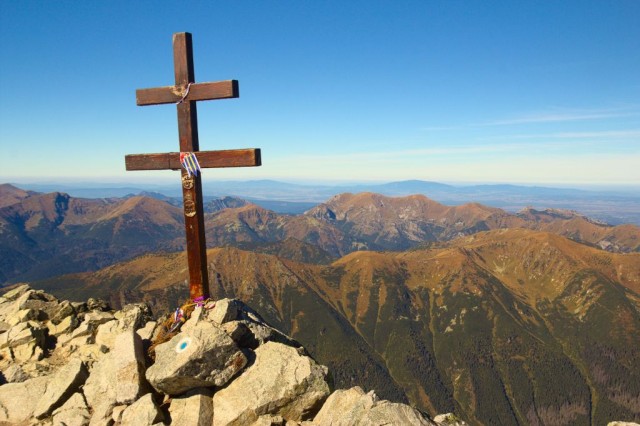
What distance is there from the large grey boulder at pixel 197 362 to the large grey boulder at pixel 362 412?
2.75 m

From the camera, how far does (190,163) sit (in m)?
13.3

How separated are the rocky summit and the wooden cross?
184 cm

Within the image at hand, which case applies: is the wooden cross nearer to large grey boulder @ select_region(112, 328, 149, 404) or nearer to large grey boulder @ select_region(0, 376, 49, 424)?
large grey boulder @ select_region(112, 328, 149, 404)

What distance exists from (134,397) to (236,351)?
313 cm

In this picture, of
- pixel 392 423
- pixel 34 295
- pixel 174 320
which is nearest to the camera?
pixel 392 423

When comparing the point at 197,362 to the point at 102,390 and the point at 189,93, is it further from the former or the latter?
the point at 189,93

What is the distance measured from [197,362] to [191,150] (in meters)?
6.75

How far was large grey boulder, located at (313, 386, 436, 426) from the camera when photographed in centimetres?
951

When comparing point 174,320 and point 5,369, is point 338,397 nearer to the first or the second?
point 174,320

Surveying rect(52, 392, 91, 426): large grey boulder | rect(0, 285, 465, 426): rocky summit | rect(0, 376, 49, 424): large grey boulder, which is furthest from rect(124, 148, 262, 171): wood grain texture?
rect(0, 376, 49, 424): large grey boulder

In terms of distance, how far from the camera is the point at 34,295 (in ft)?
71.1

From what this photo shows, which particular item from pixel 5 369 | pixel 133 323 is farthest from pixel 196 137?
pixel 5 369

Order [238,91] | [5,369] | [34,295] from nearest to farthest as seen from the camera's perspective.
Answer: [238,91], [5,369], [34,295]

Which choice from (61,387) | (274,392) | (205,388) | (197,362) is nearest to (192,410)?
(205,388)
